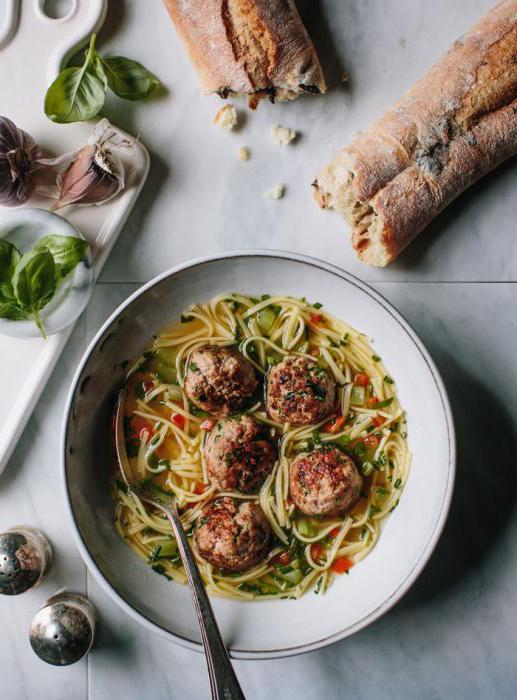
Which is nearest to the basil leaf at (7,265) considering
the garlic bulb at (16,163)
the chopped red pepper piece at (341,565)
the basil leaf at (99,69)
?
the garlic bulb at (16,163)

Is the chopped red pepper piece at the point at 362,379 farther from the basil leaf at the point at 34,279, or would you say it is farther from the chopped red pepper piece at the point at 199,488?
the basil leaf at the point at 34,279

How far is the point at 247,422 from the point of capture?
3.60 metres

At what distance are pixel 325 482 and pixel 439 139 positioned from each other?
1.83 m

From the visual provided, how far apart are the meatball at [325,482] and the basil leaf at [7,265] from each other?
172 cm

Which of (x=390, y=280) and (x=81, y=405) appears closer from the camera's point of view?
(x=81, y=405)

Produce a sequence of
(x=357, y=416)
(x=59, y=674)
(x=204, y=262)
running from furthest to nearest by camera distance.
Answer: (x=59, y=674) → (x=357, y=416) → (x=204, y=262)

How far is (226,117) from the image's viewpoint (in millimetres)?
3848

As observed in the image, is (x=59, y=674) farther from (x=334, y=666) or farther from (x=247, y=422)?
(x=247, y=422)

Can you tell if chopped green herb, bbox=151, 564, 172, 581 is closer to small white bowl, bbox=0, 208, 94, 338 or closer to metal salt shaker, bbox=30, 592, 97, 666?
metal salt shaker, bbox=30, 592, 97, 666

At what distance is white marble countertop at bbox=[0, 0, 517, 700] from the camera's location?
385cm

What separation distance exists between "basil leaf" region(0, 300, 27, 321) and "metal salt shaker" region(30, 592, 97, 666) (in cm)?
158

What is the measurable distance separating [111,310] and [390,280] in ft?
Result: 5.13

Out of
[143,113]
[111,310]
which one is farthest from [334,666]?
[143,113]

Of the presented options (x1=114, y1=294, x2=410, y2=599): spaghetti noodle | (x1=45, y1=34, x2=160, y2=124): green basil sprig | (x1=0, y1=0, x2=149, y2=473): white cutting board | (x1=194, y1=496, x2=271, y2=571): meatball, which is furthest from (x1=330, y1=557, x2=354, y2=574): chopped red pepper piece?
(x1=45, y1=34, x2=160, y2=124): green basil sprig
